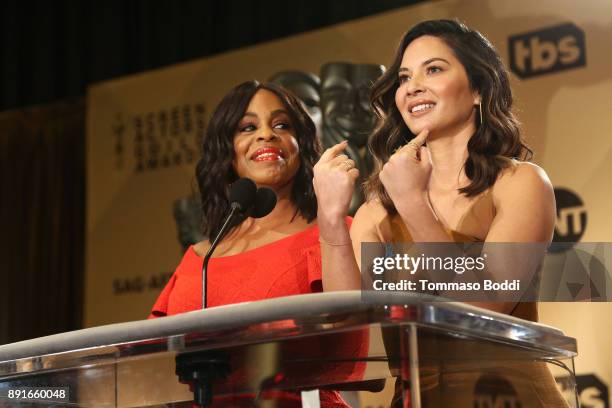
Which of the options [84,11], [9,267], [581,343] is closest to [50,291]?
[9,267]

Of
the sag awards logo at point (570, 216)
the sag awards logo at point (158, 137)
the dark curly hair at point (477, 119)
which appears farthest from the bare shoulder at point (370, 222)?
the sag awards logo at point (158, 137)

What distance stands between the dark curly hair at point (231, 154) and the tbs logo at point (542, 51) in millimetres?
1345

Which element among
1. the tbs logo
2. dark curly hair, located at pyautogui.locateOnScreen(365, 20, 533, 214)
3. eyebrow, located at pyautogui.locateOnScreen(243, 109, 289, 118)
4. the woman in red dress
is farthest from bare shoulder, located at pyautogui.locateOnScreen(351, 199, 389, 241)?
the tbs logo

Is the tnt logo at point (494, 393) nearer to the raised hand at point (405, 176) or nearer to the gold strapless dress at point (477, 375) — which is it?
the gold strapless dress at point (477, 375)

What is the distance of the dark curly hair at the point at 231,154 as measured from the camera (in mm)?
2152

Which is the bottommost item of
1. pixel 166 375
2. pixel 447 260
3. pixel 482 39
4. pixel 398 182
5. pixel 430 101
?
pixel 166 375

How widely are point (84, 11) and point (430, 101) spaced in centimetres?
354

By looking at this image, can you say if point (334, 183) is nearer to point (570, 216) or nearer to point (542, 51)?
point (570, 216)

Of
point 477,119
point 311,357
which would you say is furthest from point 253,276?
point 311,357

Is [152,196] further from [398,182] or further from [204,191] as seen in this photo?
[398,182]

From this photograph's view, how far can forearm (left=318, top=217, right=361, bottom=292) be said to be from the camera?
1746 mm

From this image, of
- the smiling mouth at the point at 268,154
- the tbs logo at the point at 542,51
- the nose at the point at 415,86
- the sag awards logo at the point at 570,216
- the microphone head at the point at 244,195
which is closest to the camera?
the microphone head at the point at 244,195

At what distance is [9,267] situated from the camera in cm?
525

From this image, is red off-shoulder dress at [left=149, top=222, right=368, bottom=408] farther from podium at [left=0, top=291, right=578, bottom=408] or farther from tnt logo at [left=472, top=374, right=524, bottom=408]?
tnt logo at [left=472, top=374, right=524, bottom=408]
